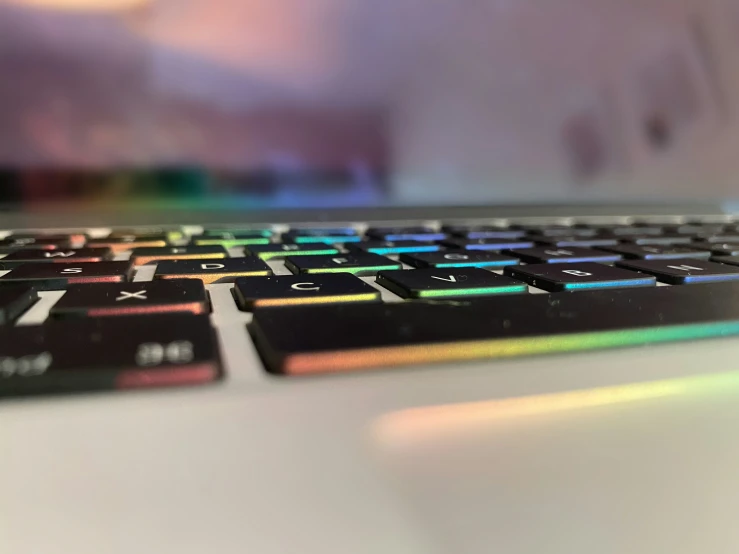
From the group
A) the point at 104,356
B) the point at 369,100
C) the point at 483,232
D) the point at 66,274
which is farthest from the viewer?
the point at 369,100

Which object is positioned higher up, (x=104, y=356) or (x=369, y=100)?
(x=369, y=100)

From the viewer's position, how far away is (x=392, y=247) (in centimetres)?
39

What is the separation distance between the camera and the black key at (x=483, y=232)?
470 mm

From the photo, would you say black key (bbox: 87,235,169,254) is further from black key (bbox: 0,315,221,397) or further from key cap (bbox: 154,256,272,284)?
black key (bbox: 0,315,221,397)

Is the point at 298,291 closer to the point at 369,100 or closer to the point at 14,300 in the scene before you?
the point at 14,300

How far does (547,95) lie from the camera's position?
659 mm

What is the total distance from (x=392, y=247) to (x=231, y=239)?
12cm

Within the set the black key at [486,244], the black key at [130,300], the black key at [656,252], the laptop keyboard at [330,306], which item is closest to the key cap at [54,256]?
the laptop keyboard at [330,306]

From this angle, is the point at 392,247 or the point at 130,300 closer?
the point at 130,300

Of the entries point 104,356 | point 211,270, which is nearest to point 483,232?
point 211,270

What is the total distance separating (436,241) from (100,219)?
0.30m

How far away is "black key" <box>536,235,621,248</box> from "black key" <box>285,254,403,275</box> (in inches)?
6.3

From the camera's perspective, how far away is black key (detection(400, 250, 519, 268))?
1.08 ft

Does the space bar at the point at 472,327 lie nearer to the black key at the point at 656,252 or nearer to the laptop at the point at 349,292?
the laptop at the point at 349,292
